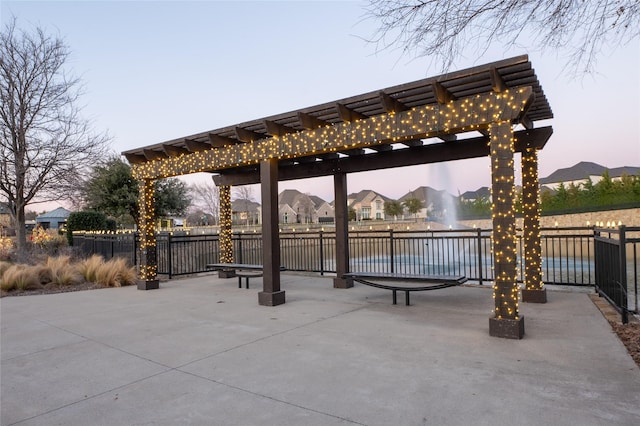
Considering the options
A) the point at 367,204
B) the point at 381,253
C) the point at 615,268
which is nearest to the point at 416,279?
the point at 615,268

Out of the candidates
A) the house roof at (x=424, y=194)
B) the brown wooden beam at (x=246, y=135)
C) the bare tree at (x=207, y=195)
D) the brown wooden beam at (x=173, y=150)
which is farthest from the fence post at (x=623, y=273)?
the house roof at (x=424, y=194)

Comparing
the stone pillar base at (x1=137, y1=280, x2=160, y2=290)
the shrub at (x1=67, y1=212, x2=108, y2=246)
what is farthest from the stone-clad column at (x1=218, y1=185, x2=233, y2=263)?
the shrub at (x1=67, y1=212, x2=108, y2=246)

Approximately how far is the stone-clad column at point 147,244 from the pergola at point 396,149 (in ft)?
0.09

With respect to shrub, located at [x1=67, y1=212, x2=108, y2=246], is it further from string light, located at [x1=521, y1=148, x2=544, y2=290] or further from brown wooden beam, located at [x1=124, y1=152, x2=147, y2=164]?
string light, located at [x1=521, y1=148, x2=544, y2=290]

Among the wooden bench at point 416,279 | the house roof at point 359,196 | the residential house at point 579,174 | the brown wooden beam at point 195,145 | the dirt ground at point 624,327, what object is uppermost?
the residential house at point 579,174

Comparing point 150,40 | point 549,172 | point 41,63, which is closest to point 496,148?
point 150,40

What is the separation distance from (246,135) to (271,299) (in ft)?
10.9

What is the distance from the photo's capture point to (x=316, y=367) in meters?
3.98

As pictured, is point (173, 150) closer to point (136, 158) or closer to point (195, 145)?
point (195, 145)

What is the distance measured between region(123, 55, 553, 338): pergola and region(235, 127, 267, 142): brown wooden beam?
0.9 inches

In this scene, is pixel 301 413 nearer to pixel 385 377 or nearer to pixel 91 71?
pixel 385 377

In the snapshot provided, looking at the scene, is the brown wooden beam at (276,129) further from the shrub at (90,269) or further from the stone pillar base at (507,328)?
the shrub at (90,269)

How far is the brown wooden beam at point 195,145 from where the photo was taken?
8.36m

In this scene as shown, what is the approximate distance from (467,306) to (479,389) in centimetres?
382
